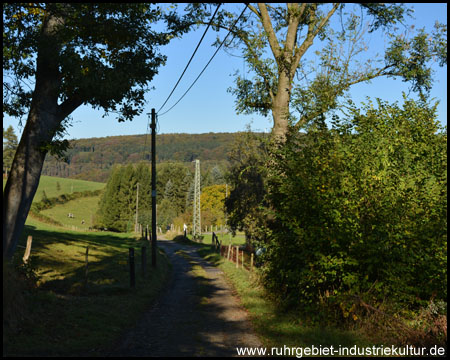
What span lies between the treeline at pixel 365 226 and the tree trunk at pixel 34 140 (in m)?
6.30

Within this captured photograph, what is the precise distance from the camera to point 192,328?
10.6 meters

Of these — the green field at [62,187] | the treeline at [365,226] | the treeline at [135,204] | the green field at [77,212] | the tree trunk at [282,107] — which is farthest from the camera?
the green field at [62,187]

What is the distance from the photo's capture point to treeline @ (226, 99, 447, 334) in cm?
963

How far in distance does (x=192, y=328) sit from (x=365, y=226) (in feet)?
14.9

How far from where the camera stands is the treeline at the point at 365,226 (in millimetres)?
9633

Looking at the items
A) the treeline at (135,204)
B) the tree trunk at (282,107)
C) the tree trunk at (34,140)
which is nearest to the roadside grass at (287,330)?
the tree trunk at (282,107)

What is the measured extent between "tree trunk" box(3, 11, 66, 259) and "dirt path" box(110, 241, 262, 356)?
4.10 metres

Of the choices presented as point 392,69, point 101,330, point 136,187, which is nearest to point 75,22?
point 101,330

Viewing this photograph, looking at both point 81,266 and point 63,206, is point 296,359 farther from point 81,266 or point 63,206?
point 63,206

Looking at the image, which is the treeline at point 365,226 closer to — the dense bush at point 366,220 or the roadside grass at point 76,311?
the dense bush at point 366,220

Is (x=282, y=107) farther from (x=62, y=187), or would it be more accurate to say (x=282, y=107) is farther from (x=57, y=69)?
(x=62, y=187)

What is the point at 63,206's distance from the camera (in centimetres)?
11900

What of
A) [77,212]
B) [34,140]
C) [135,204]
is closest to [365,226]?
[34,140]

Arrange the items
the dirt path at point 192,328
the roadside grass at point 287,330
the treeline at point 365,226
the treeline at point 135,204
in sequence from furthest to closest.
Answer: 1. the treeline at point 135,204
2. the treeline at point 365,226
3. the roadside grass at point 287,330
4. the dirt path at point 192,328
